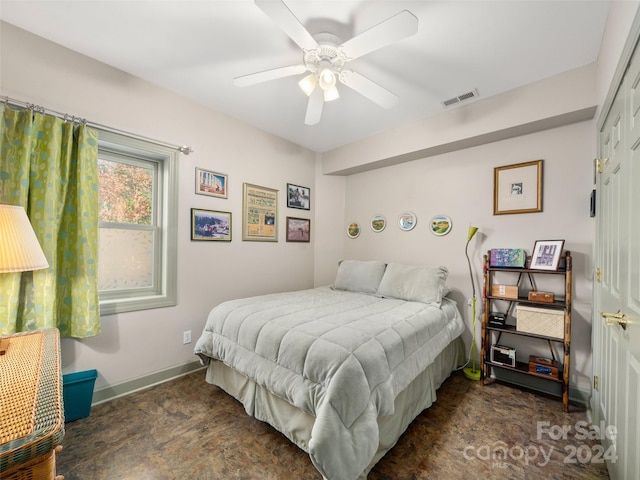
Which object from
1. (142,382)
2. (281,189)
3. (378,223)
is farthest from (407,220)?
(142,382)

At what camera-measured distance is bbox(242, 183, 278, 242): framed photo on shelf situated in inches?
124

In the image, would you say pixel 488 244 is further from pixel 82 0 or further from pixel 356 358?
pixel 82 0

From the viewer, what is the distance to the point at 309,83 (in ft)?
6.35

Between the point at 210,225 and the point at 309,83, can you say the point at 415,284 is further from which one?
the point at 210,225

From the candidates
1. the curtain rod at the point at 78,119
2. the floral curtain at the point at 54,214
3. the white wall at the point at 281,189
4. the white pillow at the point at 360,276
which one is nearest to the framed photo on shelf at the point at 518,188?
the white wall at the point at 281,189

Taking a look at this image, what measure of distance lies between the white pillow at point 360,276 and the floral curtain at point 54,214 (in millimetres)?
2308

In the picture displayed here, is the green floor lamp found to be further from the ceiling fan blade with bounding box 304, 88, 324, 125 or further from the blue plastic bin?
the blue plastic bin

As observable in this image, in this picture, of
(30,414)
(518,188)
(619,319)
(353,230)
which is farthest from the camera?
(353,230)

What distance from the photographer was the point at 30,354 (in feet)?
4.07

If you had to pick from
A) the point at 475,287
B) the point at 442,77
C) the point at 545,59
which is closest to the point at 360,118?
the point at 442,77

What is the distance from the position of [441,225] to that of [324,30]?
2220 mm

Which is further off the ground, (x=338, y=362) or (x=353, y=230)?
(x=353, y=230)

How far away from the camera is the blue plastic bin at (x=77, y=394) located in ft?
6.22

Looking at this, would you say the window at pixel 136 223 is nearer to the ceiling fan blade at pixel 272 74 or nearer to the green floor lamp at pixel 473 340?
the ceiling fan blade at pixel 272 74
